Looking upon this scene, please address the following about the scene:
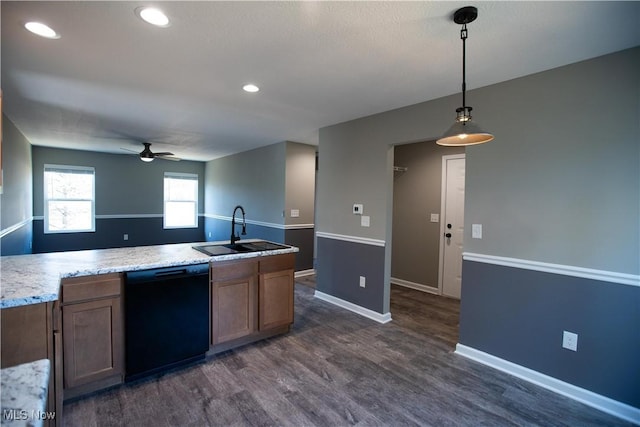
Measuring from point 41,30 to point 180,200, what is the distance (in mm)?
6754

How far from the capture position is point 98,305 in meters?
2.12

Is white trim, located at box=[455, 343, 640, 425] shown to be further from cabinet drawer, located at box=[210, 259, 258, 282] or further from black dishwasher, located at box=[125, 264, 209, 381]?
black dishwasher, located at box=[125, 264, 209, 381]

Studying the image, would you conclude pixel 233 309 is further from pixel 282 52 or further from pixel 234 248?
pixel 282 52

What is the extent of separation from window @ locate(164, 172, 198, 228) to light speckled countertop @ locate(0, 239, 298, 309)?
18.6ft

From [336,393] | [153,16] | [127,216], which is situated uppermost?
[153,16]

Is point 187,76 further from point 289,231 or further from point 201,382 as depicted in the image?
point 289,231

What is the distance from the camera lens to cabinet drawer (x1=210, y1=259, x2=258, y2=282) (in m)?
2.64

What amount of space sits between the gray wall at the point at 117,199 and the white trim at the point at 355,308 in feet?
18.1

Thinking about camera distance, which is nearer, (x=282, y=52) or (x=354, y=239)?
(x=282, y=52)

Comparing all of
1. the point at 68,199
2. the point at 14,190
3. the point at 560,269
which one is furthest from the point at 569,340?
the point at 68,199

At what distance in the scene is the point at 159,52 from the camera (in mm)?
2156

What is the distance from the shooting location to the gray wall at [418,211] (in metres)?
4.66

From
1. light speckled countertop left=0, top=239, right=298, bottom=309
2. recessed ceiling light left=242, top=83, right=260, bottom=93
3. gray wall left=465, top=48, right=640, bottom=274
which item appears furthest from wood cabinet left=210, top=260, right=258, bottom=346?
gray wall left=465, top=48, right=640, bottom=274

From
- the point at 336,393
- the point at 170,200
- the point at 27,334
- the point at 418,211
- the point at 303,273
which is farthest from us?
the point at 170,200
